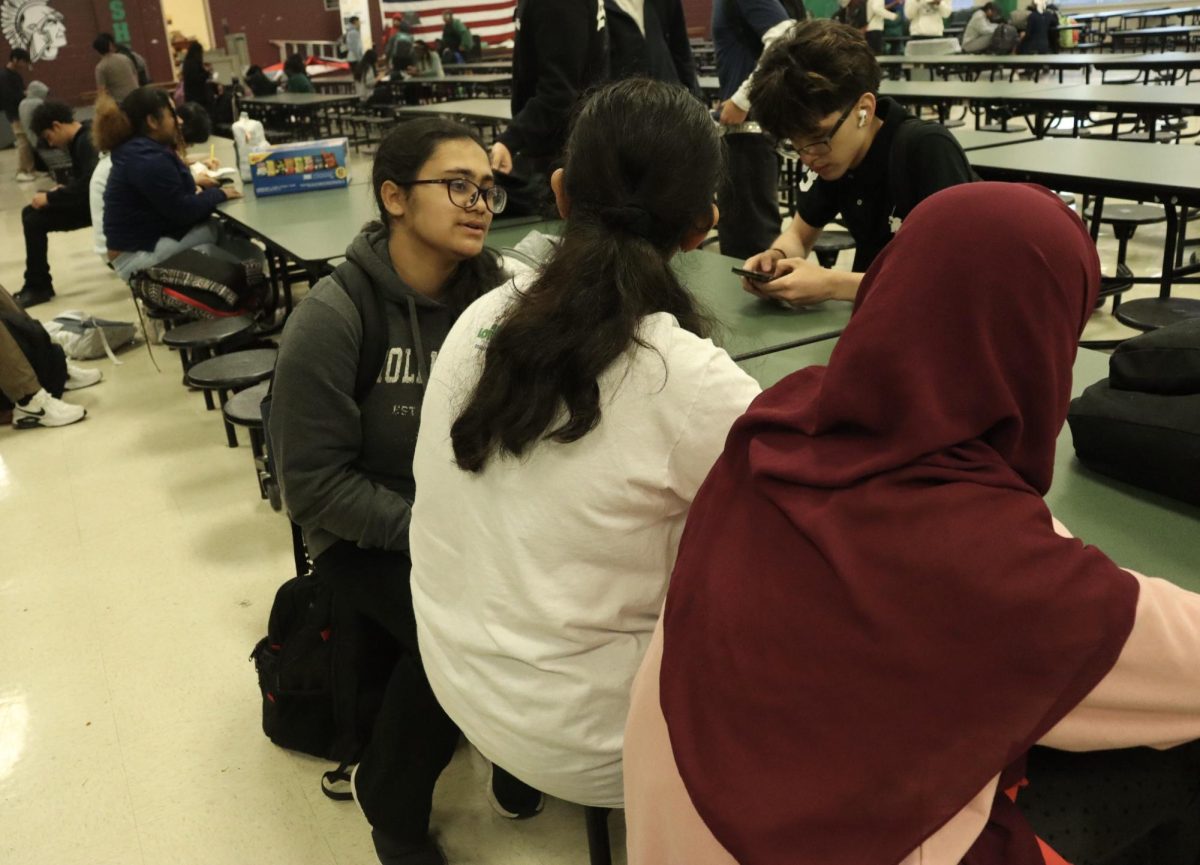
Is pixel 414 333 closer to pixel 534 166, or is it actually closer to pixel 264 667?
pixel 264 667

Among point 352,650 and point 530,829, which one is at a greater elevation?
point 352,650

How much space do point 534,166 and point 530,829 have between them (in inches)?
80.0

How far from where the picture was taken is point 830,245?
362cm

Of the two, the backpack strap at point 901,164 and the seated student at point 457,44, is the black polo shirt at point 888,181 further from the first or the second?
the seated student at point 457,44

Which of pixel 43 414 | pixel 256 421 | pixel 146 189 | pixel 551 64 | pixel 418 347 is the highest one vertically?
pixel 551 64

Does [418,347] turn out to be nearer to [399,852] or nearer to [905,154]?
[399,852]

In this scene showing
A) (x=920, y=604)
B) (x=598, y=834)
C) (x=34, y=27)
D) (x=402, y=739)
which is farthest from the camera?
(x=34, y=27)

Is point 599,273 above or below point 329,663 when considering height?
above

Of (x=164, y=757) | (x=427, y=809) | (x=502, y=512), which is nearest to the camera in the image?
(x=502, y=512)

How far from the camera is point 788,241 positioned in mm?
2406

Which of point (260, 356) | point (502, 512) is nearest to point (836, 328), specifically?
point (502, 512)

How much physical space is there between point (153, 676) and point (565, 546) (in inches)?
62.4

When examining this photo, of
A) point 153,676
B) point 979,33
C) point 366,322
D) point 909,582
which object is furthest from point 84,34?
point 909,582

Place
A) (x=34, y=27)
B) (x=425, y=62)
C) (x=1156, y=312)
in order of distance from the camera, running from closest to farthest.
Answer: (x=1156, y=312) → (x=425, y=62) → (x=34, y=27)
